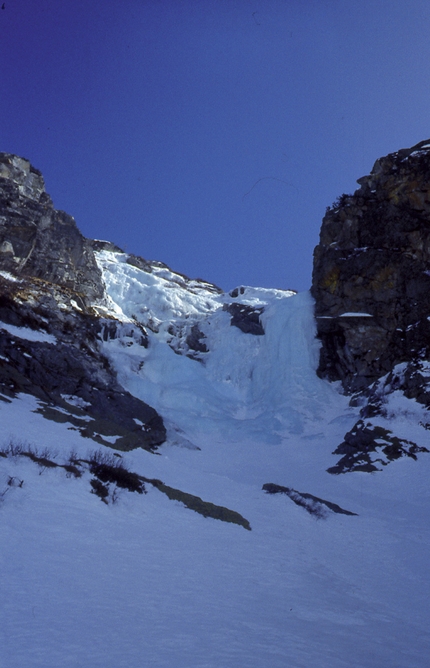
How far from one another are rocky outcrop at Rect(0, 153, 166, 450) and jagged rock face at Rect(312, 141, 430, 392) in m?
15.7

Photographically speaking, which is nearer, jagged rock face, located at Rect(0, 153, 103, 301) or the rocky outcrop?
the rocky outcrop

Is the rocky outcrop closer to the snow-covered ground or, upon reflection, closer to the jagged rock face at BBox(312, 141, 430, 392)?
the snow-covered ground

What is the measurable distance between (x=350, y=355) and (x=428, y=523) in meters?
20.2

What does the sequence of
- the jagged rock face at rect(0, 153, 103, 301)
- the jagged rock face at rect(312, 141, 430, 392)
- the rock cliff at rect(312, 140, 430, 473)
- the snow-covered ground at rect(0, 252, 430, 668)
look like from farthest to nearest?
the jagged rock face at rect(0, 153, 103, 301) < the jagged rock face at rect(312, 141, 430, 392) < the rock cliff at rect(312, 140, 430, 473) < the snow-covered ground at rect(0, 252, 430, 668)

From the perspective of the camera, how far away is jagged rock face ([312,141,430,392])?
31.3 m

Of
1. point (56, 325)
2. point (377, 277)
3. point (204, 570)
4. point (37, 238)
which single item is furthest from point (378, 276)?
point (204, 570)

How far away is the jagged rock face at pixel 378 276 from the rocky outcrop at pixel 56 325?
15.7m

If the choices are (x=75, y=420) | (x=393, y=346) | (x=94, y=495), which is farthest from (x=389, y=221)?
(x=94, y=495)

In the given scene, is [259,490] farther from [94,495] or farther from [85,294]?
[85,294]

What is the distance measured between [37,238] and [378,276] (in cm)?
2779

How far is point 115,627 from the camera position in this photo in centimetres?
369

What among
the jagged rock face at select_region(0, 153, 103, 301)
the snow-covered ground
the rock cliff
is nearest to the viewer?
the snow-covered ground

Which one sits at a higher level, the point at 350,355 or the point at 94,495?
the point at 350,355

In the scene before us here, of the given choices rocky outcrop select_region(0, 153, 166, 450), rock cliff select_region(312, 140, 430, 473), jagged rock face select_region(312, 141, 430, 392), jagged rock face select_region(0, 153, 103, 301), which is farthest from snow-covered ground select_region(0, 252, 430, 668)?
jagged rock face select_region(0, 153, 103, 301)
